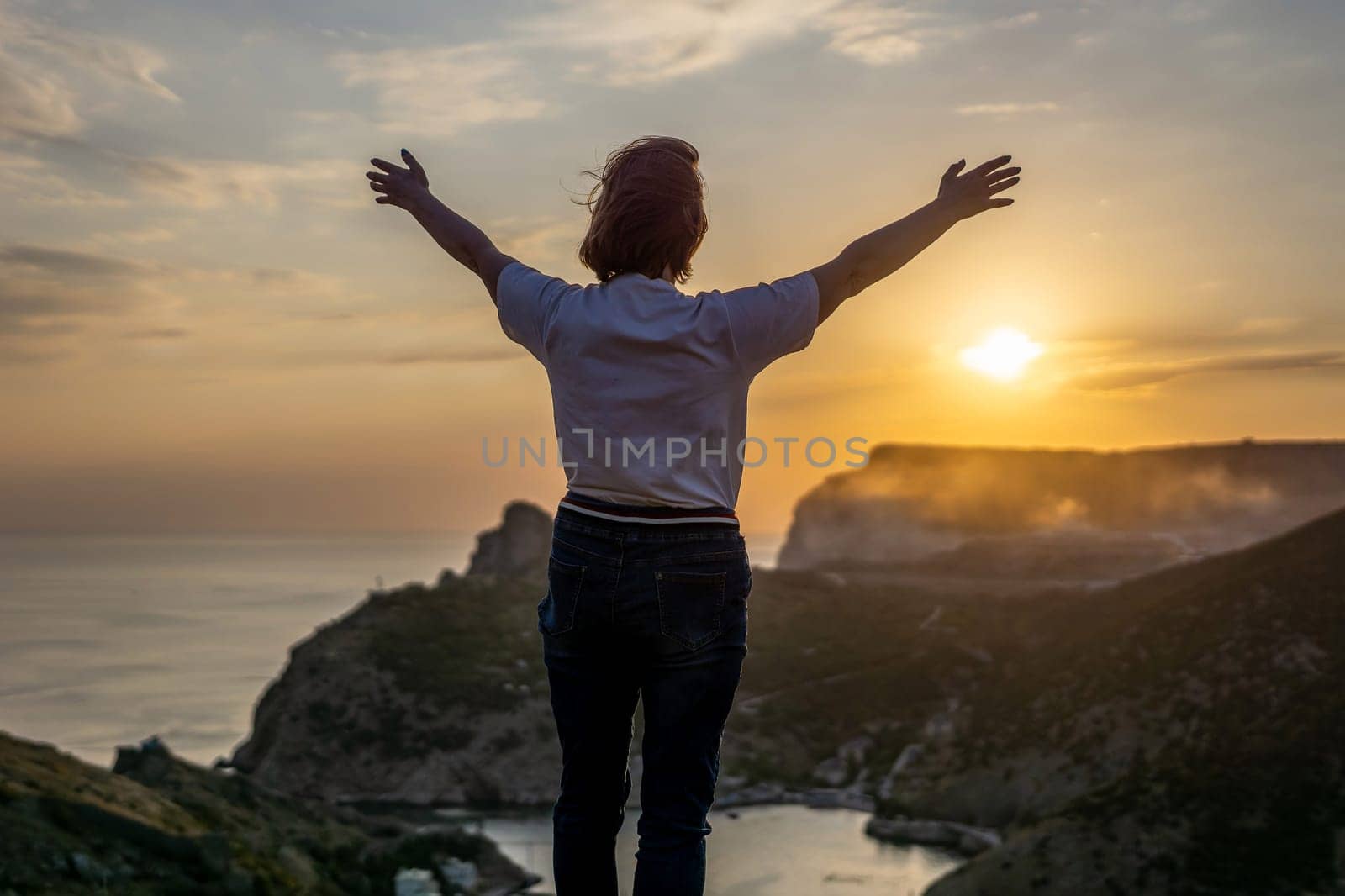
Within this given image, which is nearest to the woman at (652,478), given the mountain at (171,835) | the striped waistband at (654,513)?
the striped waistband at (654,513)

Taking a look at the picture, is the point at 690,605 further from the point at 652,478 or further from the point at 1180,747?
the point at 1180,747

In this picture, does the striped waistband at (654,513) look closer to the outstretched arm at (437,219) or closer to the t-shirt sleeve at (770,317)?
the t-shirt sleeve at (770,317)

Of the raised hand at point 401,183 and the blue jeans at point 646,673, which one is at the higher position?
the raised hand at point 401,183

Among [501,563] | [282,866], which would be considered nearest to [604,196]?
[282,866]

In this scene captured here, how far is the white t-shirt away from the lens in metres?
3.97

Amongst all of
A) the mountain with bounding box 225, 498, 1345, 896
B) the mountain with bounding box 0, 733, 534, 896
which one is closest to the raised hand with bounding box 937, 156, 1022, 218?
the mountain with bounding box 0, 733, 534, 896

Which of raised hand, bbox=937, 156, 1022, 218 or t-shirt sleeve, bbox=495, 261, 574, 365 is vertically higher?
raised hand, bbox=937, 156, 1022, 218

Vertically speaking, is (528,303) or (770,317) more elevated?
(528,303)

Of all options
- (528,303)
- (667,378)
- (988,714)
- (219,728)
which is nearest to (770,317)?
(667,378)

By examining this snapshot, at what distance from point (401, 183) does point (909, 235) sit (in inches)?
71.9

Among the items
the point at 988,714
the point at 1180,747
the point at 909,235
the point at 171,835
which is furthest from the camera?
the point at 988,714

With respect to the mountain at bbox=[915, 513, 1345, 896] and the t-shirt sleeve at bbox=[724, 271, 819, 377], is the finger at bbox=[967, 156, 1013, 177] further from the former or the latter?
the mountain at bbox=[915, 513, 1345, 896]

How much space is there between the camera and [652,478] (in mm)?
3939

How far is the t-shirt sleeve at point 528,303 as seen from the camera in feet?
13.8
